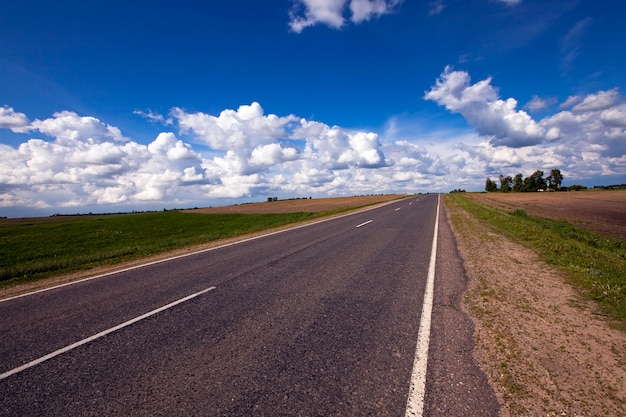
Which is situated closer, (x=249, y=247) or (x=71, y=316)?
(x=71, y=316)

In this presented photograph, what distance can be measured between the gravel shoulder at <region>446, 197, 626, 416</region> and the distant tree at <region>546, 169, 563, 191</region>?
156 m

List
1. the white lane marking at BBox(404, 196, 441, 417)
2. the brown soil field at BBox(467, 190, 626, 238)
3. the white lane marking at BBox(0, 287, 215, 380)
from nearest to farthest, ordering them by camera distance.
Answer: the white lane marking at BBox(404, 196, 441, 417), the white lane marking at BBox(0, 287, 215, 380), the brown soil field at BBox(467, 190, 626, 238)

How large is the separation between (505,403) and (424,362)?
0.87 m

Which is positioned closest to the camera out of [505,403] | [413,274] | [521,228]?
[505,403]

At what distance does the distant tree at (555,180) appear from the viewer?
127 meters

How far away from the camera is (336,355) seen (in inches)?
149

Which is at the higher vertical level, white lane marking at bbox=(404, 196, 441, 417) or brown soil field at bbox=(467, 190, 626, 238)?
white lane marking at bbox=(404, 196, 441, 417)

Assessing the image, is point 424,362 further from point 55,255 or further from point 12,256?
point 12,256

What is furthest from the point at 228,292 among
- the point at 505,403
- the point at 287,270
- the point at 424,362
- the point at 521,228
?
the point at 521,228

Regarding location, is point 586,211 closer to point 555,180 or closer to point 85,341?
point 85,341

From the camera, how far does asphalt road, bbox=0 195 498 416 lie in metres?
3.01

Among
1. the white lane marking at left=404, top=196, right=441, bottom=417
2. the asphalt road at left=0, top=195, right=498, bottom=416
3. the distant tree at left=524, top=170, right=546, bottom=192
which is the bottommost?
the white lane marking at left=404, top=196, right=441, bottom=417

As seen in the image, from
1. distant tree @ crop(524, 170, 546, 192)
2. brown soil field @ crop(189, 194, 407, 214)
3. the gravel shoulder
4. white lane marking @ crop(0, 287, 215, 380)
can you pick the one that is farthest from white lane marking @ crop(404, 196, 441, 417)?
distant tree @ crop(524, 170, 546, 192)

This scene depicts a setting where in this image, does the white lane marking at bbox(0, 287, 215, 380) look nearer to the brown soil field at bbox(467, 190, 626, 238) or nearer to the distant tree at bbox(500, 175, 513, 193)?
the brown soil field at bbox(467, 190, 626, 238)
